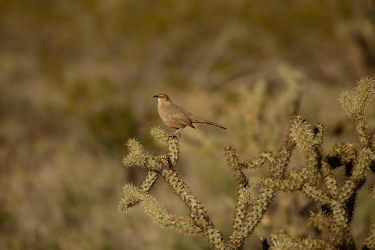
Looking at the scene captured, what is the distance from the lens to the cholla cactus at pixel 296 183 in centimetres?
263

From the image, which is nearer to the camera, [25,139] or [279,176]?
[279,176]

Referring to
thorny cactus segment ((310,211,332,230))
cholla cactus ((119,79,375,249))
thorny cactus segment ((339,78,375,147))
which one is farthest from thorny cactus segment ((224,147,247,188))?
thorny cactus segment ((339,78,375,147))

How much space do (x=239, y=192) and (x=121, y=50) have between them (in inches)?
663

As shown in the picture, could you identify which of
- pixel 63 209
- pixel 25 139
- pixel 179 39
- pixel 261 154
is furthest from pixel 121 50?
pixel 261 154

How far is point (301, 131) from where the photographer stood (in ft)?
8.79

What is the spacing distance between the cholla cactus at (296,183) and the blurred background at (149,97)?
1.28 feet

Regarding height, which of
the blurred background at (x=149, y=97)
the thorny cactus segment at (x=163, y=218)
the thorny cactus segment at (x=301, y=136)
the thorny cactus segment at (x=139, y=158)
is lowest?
the thorny cactus segment at (x=163, y=218)

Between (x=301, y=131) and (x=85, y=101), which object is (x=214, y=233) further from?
(x=85, y=101)

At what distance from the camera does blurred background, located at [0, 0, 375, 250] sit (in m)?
5.69

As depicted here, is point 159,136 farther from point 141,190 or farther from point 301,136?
point 301,136

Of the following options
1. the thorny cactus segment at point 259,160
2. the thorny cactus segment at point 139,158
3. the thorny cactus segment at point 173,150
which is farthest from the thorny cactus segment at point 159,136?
the thorny cactus segment at point 259,160

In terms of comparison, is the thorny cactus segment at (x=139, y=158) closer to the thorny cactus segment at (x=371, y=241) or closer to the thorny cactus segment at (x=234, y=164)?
the thorny cactus segment at (x=234, y=164)

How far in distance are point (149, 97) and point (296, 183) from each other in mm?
8609

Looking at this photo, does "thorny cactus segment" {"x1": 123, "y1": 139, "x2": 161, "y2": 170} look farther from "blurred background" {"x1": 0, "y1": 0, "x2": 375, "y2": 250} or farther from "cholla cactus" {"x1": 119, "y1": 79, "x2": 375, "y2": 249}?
"blurred background" {"x1": 0, "y1": 0, "x2": 375, "y2": 250}
